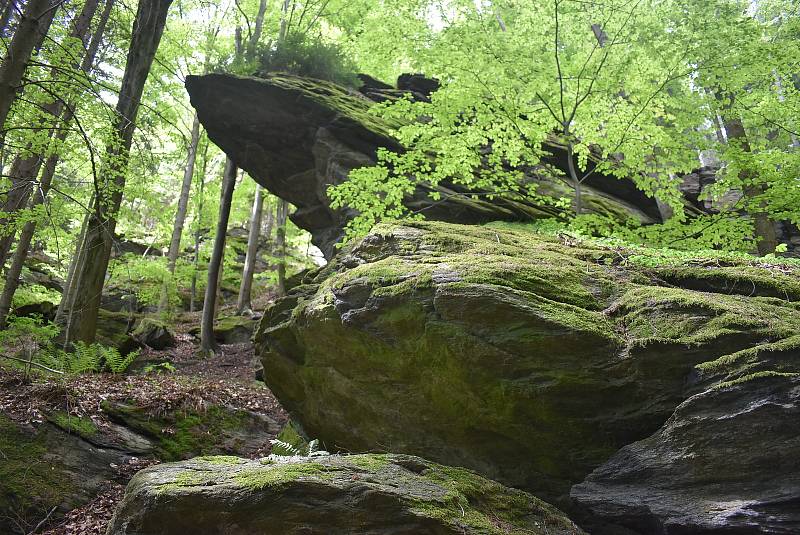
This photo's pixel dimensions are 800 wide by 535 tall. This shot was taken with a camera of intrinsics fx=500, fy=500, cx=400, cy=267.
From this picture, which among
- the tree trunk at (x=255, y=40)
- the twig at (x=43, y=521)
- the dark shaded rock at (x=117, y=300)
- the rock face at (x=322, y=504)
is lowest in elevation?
the twig at (x=43, y=521)

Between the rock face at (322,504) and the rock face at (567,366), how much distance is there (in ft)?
2.60

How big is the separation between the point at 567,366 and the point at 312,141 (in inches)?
402

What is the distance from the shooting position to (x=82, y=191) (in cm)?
1298

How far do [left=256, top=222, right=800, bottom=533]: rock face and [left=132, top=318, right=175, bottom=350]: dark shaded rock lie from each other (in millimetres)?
9161

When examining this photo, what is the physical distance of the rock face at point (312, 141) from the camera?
11781 millimetres

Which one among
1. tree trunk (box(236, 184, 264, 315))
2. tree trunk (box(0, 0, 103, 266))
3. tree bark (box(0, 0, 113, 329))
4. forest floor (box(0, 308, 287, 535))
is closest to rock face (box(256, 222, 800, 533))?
forest floor (box(0, 308, 287, 535))

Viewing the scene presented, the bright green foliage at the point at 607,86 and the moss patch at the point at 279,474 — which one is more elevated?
the bright green foliage at the point at 607,86

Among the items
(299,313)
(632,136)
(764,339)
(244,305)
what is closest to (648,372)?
(764,339)

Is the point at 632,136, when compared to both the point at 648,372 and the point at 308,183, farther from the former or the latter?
the point at 308,183

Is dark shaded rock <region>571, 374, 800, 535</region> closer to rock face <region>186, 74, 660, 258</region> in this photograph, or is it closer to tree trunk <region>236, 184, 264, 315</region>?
rock face <region>186, 74, 660, 258</region>

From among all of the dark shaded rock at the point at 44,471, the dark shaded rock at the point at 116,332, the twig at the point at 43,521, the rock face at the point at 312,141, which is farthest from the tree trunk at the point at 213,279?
the twig at the point at 43,521

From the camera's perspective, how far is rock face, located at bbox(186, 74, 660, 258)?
1178 cm

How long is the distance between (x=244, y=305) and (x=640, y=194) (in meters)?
13.1

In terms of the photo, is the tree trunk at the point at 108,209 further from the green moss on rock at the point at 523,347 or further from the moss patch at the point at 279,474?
the moss patch at the point at 279,474
